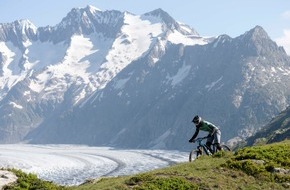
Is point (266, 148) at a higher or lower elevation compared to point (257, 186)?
higher

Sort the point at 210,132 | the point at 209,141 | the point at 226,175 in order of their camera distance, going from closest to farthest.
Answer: the point at 226,175
the point at 210,132
the point at 209,141

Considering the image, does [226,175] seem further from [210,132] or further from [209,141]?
[209,141]

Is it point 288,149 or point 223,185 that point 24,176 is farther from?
point 288,149

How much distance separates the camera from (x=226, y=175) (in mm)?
21594

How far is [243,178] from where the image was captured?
2131cm

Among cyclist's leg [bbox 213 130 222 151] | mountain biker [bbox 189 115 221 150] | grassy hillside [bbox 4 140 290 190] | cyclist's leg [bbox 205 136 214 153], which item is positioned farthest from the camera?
cyclist's leg [bbox 205 136 214 153]

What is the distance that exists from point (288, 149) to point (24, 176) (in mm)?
13931

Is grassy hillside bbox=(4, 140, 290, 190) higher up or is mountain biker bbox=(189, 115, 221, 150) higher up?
mountain biker bbox=(189, 115, 221, 150)

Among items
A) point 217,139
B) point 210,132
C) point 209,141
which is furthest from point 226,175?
point 209,141

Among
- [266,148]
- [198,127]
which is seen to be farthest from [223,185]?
[198,127]

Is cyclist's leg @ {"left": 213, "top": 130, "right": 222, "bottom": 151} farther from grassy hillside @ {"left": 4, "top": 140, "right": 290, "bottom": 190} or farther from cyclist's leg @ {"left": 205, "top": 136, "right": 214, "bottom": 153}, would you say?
grassy hillside @ {"left": 4, "top": 140, "right": 290, "bottom": 190}

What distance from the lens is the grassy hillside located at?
66.1ft

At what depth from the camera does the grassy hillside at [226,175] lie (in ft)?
66.1

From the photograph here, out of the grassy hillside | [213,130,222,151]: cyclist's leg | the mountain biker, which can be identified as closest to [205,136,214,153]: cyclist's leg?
the mountain biker
